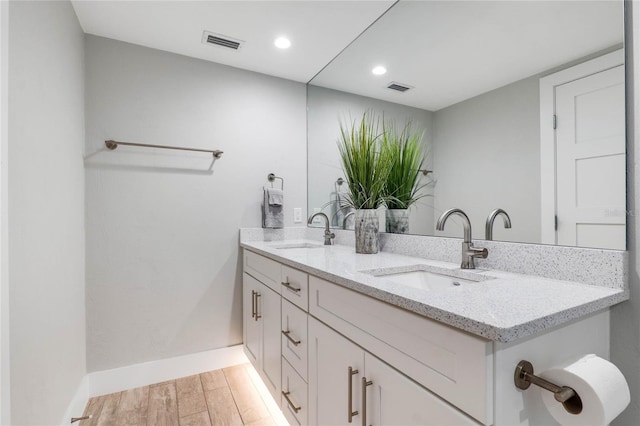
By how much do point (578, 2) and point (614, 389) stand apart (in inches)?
42.3

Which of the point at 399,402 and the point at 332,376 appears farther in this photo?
the point at 332,376

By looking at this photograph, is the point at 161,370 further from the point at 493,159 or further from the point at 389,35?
the point at 389,35

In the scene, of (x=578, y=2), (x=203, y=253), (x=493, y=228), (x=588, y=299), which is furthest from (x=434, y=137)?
(x=203, y=253)

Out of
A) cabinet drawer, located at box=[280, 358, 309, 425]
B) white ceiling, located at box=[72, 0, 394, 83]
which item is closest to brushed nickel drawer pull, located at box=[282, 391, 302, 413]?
cabinet drawer, located at box=[280, 358, 309, 425]

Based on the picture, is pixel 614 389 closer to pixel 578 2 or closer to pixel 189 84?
pixel 578 2

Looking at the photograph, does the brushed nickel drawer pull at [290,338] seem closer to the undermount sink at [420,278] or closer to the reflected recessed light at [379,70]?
the undermount sink at [420,278]

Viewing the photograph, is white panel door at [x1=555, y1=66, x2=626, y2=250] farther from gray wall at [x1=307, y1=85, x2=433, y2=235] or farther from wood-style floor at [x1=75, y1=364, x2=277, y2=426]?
wood-style floor at [x1=75, y1=364, x2=277, y2=426]

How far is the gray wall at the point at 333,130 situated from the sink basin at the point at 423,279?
0.27m

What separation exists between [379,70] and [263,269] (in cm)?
134

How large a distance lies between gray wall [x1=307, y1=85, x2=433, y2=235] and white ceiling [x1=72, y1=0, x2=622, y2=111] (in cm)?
6

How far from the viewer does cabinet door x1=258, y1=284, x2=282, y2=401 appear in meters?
1.61

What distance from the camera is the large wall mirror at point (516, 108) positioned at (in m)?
0.93

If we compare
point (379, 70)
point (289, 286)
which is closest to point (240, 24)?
point (379, 70)

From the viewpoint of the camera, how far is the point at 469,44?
4.47 ft
